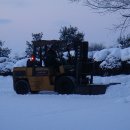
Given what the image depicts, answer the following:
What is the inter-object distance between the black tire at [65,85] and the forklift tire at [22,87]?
1.72 metres

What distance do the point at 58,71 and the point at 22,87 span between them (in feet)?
6.56

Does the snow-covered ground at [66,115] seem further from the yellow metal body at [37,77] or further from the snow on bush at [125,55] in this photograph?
the snow on bush at [125,55]

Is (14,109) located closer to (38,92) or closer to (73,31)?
(38,92)

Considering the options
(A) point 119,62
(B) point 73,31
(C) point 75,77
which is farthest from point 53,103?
(B) point 73,31

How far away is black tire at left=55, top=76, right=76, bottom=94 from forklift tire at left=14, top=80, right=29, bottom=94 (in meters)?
1.72

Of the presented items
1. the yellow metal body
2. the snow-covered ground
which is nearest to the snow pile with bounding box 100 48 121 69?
the yellow metal body

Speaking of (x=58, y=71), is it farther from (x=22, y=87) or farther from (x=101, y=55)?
(x=101, y=55)

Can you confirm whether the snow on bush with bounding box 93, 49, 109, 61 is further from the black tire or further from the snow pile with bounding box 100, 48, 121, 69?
the black tire

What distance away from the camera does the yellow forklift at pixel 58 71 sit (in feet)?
A: 61.7

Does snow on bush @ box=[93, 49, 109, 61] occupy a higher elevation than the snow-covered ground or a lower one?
higher

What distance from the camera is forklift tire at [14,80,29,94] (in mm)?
20125

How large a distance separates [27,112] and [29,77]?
7339 mm

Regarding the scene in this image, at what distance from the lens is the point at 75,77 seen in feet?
62.7

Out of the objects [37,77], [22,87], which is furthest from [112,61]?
[37,77]
